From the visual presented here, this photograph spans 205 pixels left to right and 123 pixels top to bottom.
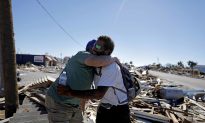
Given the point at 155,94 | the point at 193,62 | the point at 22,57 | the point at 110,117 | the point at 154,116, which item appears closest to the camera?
the point at 110,117

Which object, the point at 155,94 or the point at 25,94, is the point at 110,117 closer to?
the point at 25,94

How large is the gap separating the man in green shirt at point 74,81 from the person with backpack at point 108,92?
64 mm

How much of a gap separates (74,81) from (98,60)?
1.21 ft

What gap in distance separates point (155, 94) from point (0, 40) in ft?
33.5

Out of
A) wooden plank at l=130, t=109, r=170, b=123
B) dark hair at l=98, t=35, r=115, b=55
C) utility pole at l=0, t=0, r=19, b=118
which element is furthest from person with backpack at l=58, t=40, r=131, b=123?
wooden plank at l=130, t=109, r=170, b=123

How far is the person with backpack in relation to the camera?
3020 mm

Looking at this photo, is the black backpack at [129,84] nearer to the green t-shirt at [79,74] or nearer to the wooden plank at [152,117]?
the green t-shirt at [79,74]

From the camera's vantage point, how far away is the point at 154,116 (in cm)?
864

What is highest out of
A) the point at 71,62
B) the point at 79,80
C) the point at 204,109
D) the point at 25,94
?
the point at 71,62

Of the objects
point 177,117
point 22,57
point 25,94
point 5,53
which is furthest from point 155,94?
point 22,57

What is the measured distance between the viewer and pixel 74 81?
10.4ft

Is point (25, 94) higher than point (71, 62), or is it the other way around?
point (71, 62)

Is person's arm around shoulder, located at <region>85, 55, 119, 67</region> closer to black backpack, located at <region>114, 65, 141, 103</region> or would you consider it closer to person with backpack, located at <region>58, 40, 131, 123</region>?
person with backpack, located at <region>58, 40, 131, 123</region>

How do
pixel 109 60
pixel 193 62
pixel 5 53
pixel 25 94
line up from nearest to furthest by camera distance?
pixel 109 60, pixel 5 53, pixel 25 94, pixel 193 62
